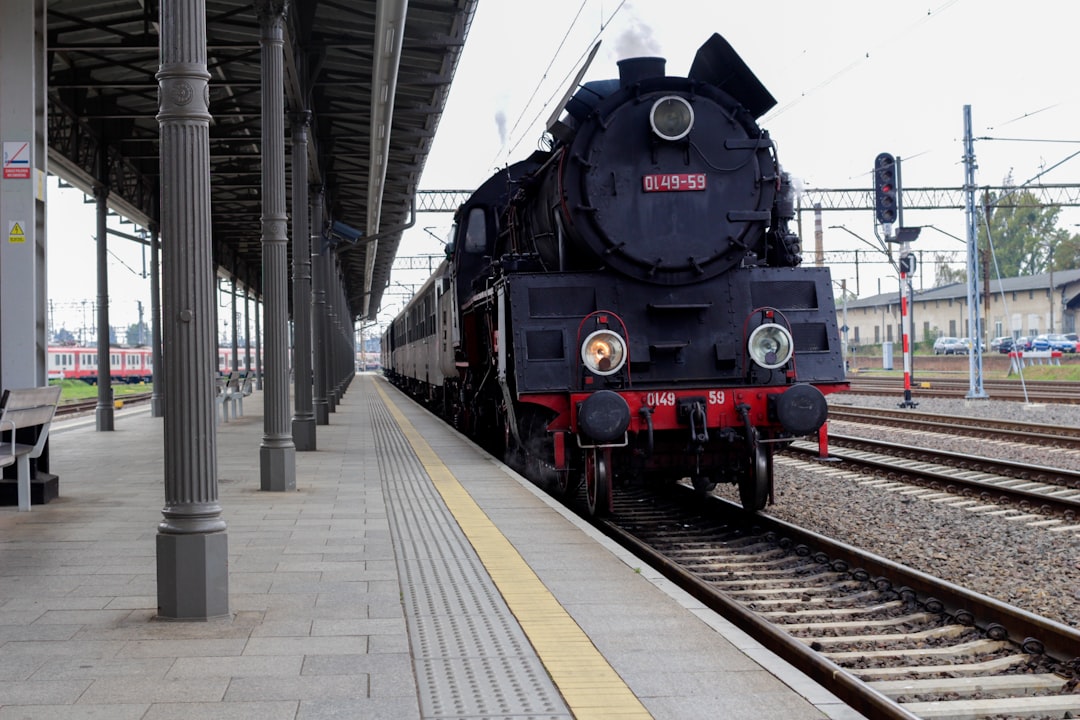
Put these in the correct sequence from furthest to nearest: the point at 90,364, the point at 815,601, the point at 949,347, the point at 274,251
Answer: the point at 949,347 → the point at 90,364 → the point at 274,251 → the point at 815,601

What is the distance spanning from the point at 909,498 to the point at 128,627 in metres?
7.34

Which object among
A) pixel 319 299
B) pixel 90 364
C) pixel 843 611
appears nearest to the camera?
pixel 843 611

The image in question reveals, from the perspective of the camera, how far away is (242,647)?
4.55 metres

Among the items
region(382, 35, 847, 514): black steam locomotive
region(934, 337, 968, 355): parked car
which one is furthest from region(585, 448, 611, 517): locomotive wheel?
region(934, 337, 968, 355): parked car

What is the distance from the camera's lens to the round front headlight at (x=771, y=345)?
8680mm

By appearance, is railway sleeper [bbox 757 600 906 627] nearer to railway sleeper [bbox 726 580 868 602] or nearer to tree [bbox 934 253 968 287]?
railway sleeper [bbox 726 580 868 602]

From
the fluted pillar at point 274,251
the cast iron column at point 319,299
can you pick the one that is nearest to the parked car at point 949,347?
the cast iron column at point 319,299

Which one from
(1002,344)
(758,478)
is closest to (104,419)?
(758,478)

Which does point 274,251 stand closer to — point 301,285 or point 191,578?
point 301,285

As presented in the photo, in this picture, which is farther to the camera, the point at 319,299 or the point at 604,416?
the point at 319,299

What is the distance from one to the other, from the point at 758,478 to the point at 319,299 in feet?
41.8

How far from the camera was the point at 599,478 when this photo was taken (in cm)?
856

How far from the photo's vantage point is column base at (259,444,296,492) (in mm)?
10156

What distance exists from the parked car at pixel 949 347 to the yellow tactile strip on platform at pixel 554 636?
56.9 m
